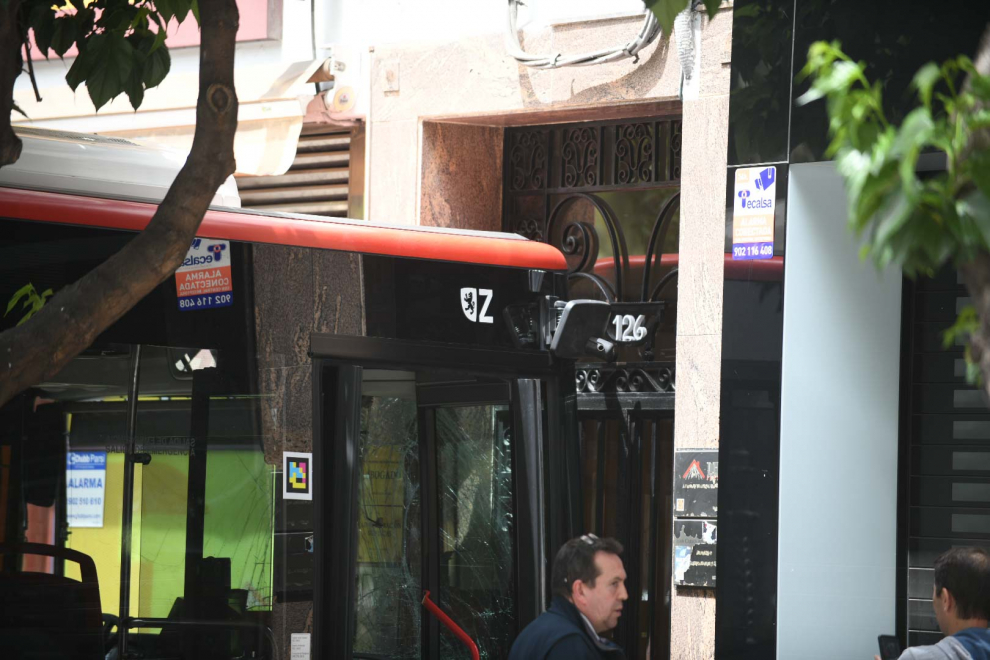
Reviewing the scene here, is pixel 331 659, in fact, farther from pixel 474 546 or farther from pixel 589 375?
pixel 589 375

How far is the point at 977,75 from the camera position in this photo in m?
1.77

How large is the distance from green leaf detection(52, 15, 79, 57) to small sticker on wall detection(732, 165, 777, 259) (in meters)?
3.01

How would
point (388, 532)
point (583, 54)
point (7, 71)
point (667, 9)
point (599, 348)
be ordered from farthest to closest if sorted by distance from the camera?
point (583, 54) < point (599, 348) < point (388, 532) < point (7, 71) < point (667, 9)

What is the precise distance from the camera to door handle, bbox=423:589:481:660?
21.8 ft

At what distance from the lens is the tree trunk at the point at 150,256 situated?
3.49 m

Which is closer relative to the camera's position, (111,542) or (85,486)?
(85,486)

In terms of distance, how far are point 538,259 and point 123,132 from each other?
228 inches

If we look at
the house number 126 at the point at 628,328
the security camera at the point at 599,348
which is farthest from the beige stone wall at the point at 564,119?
the security camera at the point at 599,348

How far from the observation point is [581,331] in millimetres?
6883

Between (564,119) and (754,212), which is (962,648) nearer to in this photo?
(754,212)

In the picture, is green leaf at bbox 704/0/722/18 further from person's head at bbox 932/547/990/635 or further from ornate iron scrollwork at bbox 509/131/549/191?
ornate iron scrollwork at bbox 509/131/549/191

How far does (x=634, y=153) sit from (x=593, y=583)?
539cm

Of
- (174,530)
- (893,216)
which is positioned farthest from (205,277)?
(893,216)

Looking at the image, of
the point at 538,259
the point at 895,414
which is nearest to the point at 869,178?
the point at 895,414
